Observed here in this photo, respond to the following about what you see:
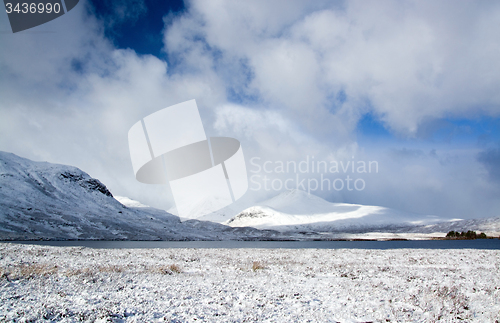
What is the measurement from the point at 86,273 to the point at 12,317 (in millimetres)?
8478

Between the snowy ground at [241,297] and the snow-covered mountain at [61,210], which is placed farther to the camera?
the snow-covered mountain at [61,210]

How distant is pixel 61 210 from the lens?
14088cm

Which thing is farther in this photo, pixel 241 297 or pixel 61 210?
pixel 61 210

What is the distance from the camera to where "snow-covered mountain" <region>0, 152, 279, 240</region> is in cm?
11599

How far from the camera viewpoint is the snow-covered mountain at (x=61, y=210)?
116m

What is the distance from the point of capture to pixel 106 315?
977 cm

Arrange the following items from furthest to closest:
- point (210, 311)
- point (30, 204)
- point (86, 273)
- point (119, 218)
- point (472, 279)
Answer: point (119, 218) < point (30, 204) < point (472, 279) < point (86, 273) < point (210, 311)

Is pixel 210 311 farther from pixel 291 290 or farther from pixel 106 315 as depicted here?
pixel 291 290

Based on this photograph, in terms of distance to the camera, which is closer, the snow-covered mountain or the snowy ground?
the snowy ground

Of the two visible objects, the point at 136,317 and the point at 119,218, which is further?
the point at 119,218

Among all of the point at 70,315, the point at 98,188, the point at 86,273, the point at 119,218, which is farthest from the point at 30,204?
the point at 70,315

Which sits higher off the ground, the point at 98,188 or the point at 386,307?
the point at 98,188

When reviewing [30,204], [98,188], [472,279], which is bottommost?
[472,279]

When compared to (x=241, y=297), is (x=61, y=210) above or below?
above
